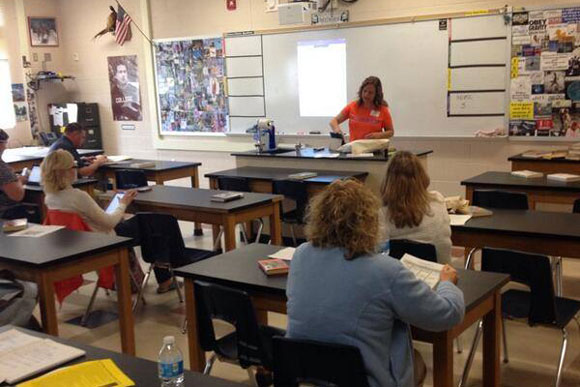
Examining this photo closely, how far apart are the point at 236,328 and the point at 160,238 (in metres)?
1.84

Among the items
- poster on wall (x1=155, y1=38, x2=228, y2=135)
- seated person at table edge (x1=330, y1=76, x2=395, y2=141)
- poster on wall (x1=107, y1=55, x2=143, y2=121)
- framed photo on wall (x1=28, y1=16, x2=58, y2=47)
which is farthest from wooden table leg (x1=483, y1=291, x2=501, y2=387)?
framed photo on wall (x1=28, y1=16, x2=58, y2=47)

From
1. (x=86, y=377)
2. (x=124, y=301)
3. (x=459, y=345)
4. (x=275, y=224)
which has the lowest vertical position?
(x=459, y=345)

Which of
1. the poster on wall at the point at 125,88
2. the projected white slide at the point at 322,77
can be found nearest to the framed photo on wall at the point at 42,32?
the poster on wall at the point at 125,88

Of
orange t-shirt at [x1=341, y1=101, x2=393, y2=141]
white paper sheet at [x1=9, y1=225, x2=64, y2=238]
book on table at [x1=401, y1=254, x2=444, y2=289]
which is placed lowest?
white paper sheet at [x1=9, y1=225, x2=64, y2=238]

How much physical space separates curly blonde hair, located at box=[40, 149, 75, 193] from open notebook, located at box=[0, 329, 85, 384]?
6.75 feet

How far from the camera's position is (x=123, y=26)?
903 centimetres

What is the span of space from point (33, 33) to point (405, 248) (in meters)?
8.35

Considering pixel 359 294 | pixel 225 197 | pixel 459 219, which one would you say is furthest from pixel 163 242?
pixel 359 294

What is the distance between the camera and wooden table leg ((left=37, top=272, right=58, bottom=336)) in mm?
3141

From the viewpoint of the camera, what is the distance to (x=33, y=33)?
9.60 metres

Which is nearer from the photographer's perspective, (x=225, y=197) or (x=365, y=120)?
(x=225, y=197)

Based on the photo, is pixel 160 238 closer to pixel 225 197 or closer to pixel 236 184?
pixel 225 197

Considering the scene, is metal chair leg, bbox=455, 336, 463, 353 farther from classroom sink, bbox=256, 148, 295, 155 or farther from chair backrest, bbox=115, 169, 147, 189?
chair backrest, bbox=115, 169, 147, 189

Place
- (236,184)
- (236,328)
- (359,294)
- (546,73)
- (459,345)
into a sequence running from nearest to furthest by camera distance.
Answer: (359,294) < (236,328) < (459,345) < (236,184) < (546,73)
